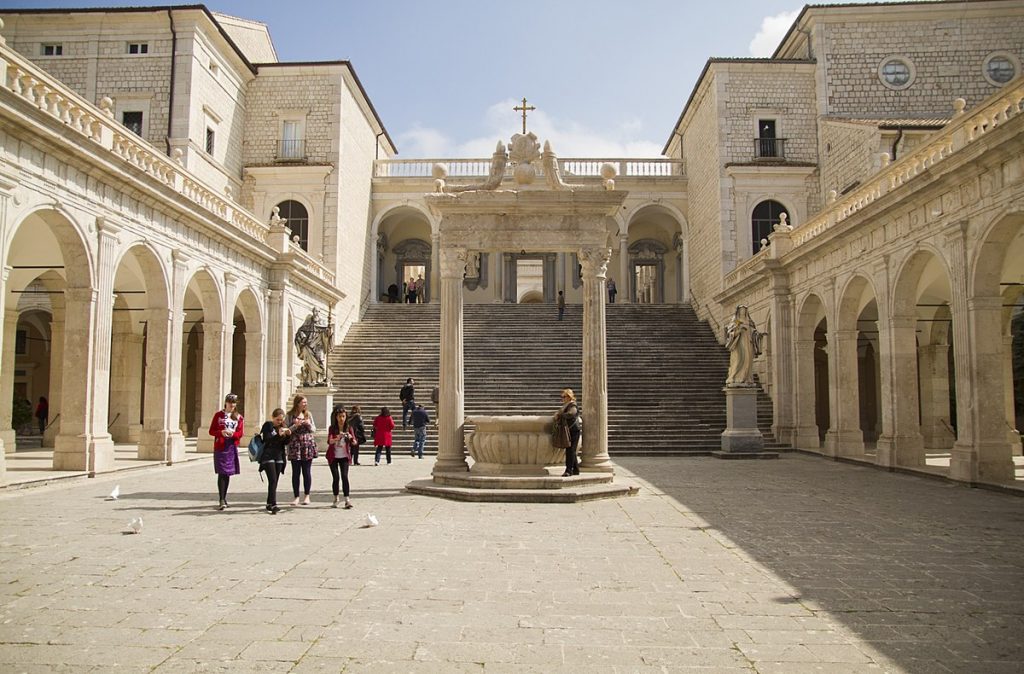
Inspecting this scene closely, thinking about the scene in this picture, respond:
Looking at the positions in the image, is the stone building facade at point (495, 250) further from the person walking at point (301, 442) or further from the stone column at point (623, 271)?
the person walking at point (301, 442)

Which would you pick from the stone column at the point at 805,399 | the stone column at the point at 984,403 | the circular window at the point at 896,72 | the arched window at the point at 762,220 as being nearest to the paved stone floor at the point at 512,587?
the stone column at the point at 984,403

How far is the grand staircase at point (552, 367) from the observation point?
2236 cm

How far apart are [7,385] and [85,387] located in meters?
6.06

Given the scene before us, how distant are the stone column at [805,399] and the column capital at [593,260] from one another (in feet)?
38.4

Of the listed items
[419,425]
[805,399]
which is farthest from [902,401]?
[419,425]

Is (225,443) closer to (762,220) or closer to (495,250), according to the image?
(495,250)

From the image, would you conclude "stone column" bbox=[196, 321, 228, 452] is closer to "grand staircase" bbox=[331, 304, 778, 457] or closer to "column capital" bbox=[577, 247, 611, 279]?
"grand staircase" bbox=[331, 304, 778, 457]

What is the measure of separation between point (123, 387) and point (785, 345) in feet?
65.1

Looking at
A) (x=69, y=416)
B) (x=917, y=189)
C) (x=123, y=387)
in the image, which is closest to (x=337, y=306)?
(x=123, y=387)

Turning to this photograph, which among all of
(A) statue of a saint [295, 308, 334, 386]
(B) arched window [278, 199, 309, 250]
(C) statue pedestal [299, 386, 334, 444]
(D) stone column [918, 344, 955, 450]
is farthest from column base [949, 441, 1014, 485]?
(B) arched window [278, 199, 309, 250]

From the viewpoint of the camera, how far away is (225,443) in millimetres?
10258

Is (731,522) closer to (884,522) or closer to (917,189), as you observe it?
(884,522)

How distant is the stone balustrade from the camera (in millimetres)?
36812

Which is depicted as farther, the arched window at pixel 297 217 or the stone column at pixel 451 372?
the arched window at pixel 297 217
